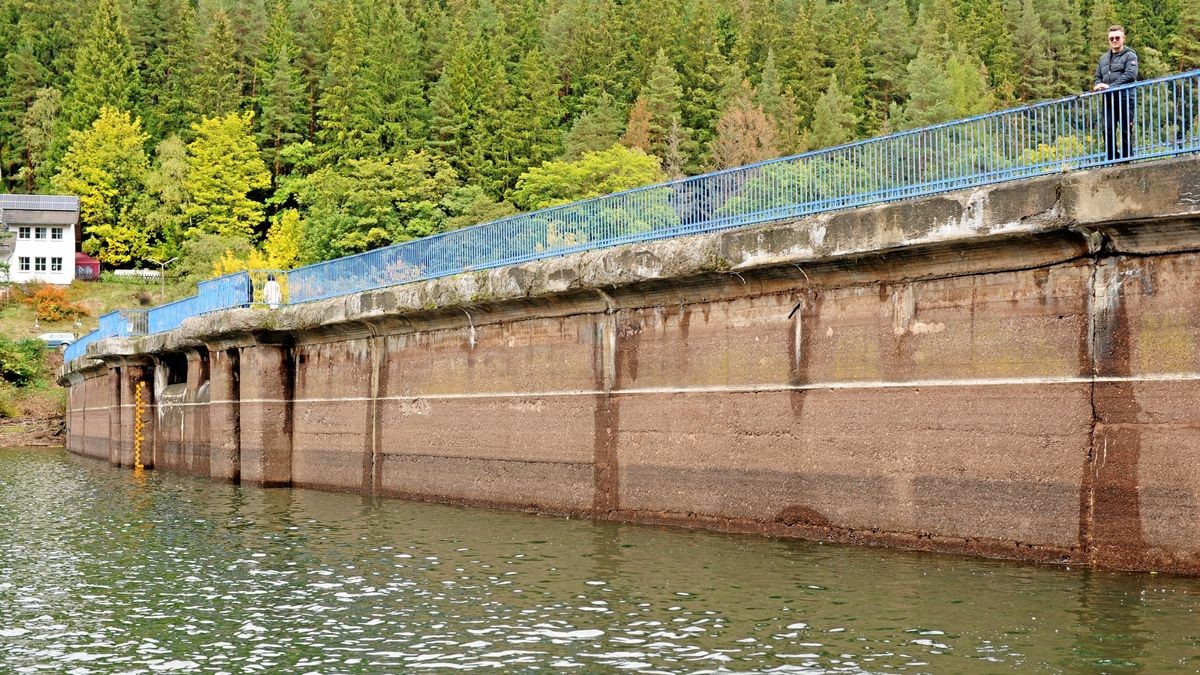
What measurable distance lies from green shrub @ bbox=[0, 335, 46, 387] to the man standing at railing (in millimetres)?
73320

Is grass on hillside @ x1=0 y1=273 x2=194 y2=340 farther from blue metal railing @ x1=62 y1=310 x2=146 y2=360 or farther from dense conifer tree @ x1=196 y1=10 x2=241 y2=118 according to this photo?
blue metal railing @ x1=62 y1=310 x2=146 y2=360

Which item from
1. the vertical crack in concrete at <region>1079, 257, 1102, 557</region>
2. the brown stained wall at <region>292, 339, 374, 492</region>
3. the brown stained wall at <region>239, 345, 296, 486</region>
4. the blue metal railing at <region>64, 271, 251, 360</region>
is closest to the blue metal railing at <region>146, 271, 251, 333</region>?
the blue metal railing at <region>64, 271, 251, 360</region>

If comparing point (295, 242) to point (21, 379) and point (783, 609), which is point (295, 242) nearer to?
point (21, 379)

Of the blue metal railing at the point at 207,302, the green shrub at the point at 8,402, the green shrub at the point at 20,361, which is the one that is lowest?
the green shrub at the point at 8,402

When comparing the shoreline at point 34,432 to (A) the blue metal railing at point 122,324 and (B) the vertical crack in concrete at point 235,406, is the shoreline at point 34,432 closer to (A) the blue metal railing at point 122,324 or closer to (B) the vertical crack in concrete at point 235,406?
(A) the blue metal railing at point 122,324

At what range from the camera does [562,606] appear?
45.2ft

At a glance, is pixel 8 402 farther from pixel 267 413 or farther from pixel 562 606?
pixel 562 606

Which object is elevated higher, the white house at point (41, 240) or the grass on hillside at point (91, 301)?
the white house at point (41, 240)

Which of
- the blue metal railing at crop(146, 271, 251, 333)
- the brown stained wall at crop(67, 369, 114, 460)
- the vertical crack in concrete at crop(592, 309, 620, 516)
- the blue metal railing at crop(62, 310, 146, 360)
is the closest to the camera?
the vertical crack in concrete at crop(592, 309, 620, 516)

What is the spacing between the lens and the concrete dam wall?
13891 millimetres

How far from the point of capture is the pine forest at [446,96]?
3588 inches

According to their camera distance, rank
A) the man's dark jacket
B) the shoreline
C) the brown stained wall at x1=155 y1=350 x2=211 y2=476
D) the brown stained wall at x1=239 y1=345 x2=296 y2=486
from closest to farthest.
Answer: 1. the man's dark jacket
2. the brown stained wall at x1=239 y1=345 x2=296 y2=486
3. the brown stained wall at x1=155 y1=350 x2=211 y2=476
4. the shoreline

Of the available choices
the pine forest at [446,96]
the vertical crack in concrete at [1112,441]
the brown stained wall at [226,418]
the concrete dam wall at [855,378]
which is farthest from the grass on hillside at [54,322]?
the vertical crack in concrete at [1112,441]

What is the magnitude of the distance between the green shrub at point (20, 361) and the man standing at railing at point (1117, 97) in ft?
241
